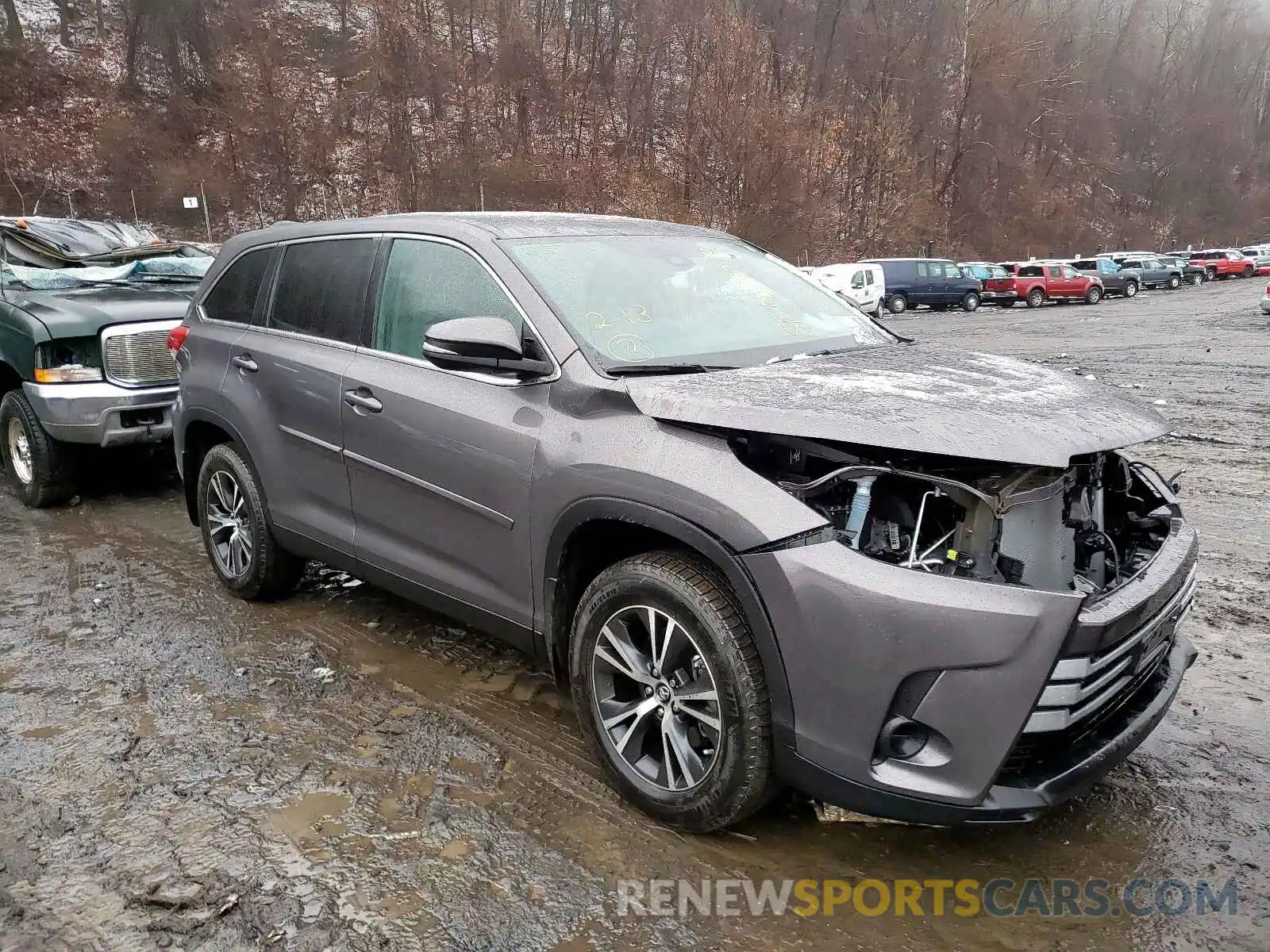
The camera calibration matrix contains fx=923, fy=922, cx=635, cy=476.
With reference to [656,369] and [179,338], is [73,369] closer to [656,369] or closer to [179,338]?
[179,338]

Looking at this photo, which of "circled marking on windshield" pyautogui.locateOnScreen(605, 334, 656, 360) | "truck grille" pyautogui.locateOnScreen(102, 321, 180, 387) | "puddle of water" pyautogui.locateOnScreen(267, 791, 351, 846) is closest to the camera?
"puddle of water" pyautogui.locateOnScreen(267, 791, 351, 846)

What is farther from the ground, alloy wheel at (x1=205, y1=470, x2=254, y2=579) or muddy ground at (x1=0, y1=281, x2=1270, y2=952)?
alloy wheel at (x1=205, y1=470, x2=254, y2=579)

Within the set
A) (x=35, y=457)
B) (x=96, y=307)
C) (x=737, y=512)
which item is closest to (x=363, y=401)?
(x=737, y=512)

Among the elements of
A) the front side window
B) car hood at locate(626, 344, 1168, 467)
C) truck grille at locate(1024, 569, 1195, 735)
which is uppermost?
the front side window

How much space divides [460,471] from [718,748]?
4.47 ft

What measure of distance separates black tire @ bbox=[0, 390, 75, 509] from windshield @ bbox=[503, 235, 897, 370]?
4.81 m

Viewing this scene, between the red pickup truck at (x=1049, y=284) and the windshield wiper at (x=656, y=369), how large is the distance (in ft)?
110

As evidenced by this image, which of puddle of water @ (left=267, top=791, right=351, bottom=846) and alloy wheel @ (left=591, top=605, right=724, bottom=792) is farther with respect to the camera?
puddle of water @ (left=267, top=791, right=351, bottom=846)

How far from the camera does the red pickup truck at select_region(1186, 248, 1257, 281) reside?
45812 mm

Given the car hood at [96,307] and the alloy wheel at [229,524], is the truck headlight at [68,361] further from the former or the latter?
the alloy wheel at [229,524]

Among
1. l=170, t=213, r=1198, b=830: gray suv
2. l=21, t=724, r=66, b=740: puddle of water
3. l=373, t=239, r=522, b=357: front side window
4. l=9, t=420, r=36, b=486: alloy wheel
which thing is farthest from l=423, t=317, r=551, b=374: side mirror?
l=9, t=420, r=36, b=486: alloy wheel

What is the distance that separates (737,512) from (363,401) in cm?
188

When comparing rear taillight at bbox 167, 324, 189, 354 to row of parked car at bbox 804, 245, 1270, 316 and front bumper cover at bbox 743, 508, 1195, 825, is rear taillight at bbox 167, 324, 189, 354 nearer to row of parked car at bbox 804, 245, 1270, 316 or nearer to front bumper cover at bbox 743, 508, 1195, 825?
front bumper cover at bbox 743, 508, 1195, 825

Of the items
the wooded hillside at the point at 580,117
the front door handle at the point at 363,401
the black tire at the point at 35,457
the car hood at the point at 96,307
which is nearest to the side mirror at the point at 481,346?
the front door handle at the point at 363,401
